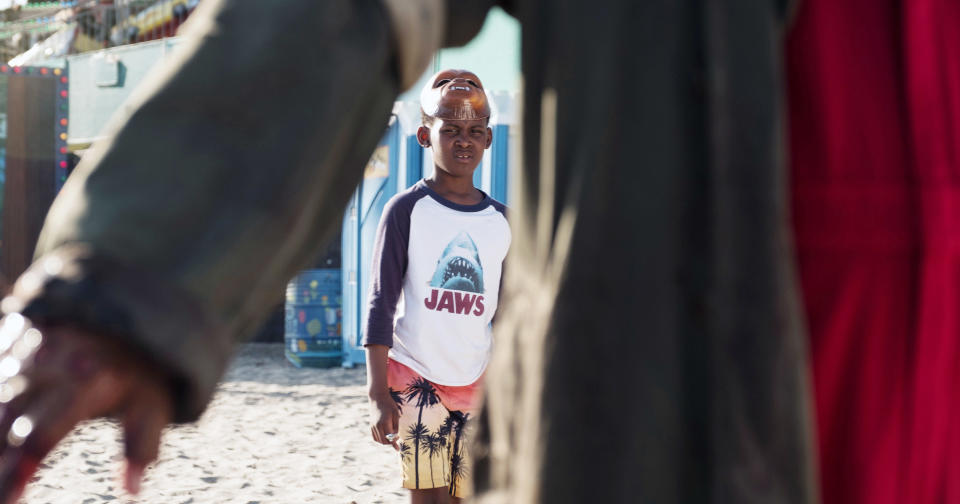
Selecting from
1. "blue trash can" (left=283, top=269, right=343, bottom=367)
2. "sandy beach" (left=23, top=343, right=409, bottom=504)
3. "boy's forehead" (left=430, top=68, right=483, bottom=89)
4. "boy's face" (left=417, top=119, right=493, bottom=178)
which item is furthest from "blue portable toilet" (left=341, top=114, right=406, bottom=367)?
"boy's face" (left=417, top=119, right=493, bottom=178)

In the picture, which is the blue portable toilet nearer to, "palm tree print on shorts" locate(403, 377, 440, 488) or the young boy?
the young boy

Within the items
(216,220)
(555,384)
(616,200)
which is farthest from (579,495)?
(216,220)

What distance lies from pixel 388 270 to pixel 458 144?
60cm

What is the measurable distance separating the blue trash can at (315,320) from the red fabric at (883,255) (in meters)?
9.12

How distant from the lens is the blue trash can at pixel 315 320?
9867 millimetres

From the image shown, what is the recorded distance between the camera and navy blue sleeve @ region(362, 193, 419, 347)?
3311 mm

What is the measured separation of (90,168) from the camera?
0.74 metres

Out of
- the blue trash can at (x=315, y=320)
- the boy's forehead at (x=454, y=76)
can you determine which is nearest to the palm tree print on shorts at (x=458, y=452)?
the boy's forehead at (x=454, y=76)

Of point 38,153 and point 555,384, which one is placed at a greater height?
point 38,153

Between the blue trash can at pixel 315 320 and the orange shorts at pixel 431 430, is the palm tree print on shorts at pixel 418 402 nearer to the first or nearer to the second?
the orange shorts at pixel 431 430

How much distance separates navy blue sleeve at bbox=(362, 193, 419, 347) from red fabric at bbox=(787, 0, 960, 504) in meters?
2.53

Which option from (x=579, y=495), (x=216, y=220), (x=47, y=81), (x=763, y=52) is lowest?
(x=579, y=495)

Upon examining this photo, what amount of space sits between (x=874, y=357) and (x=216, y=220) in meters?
0.61

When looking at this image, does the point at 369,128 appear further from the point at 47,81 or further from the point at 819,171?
the point at 47,81
